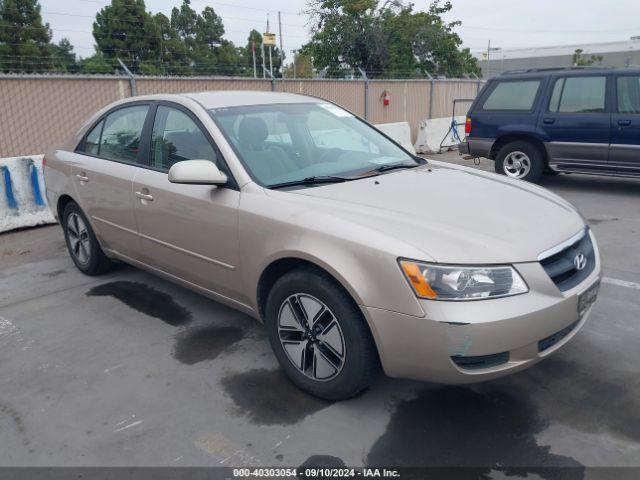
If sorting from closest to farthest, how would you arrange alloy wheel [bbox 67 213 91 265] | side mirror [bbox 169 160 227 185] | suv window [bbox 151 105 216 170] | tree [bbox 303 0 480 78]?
1. side mirror [bbox 169 160 227 185]
2. suv window [bbox 151 105 216 170]
3. alloy wheel [bbox 67 213 91 265]
4. tree [bbox 303 0 480 78]

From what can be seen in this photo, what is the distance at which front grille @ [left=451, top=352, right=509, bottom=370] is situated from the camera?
252 centimetres

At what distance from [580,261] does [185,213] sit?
2.40 metres

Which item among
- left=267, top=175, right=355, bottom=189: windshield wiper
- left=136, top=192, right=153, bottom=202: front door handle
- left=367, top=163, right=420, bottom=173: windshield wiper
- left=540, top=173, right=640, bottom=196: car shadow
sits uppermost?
left=367, top=163, right=420, bottom=173: windshield wiper

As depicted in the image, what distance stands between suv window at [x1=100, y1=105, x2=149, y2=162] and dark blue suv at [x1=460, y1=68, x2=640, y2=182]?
18.0 ft

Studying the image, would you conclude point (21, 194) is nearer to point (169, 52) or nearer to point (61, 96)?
point (61, 96)

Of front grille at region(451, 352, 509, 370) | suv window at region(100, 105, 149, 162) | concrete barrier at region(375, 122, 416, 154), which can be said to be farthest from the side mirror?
concrete barrier at region(375, 122, 416, 154)

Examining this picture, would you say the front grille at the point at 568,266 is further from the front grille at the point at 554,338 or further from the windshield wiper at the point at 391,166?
the windshield wiper at the point at 391,166

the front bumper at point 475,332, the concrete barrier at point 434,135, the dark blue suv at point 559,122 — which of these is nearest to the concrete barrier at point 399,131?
the concrete barrier at point 434,135

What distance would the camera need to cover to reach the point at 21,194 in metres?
6.90

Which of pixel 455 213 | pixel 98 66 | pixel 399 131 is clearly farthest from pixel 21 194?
pixel 98 66

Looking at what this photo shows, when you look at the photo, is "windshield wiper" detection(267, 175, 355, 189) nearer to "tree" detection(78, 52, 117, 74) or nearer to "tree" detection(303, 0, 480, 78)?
"tree" detection(303, 0, 480, 78)

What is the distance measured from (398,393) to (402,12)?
25274mm

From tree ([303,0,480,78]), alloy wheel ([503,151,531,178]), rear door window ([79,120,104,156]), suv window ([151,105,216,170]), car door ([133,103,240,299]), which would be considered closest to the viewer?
car door ([133,103,240,299])

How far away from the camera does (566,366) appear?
131 inches
